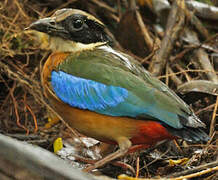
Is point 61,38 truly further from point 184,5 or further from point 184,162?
point 184,5

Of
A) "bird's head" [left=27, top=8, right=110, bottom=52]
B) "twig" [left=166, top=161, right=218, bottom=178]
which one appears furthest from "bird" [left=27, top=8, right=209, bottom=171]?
"twig" [left=166, top=161, right=218, bottom=178]

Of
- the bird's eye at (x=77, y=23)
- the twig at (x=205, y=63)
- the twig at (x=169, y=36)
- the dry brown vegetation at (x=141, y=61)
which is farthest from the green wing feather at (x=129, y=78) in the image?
the twig at (x=205, y=63)

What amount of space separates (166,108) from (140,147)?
0.39 m

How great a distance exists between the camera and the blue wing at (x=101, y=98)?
2893 millimetres

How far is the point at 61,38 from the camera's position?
3277 millimetres

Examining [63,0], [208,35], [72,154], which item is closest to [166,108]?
[72,154]

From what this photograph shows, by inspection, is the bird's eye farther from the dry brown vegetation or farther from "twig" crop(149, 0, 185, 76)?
"twig" crop(149, 0, 185, 76)

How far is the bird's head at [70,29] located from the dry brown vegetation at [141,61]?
0.88 metres

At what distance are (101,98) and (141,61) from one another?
1970 mm

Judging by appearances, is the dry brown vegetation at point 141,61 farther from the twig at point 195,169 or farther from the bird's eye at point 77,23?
the bird's eye at point 77,23

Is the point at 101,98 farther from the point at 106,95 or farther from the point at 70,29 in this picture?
the point at 70,29

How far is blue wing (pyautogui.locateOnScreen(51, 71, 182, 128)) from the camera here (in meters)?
2.89

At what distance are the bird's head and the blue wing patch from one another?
256mm

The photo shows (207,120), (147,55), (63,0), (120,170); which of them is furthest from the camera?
(63,0)
